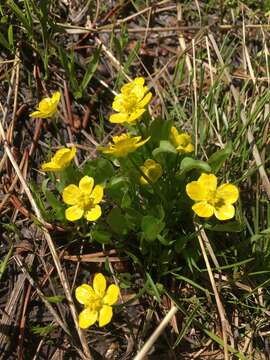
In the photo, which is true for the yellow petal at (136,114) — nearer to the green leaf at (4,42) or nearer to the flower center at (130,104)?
the flower center at (130,104)

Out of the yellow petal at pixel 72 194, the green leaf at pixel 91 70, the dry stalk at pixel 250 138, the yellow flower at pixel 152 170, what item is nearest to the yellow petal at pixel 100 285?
the yellow petal at pixel 72 194

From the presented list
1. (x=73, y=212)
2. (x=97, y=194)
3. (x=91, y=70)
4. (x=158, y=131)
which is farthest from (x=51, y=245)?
(x=91, y=70)

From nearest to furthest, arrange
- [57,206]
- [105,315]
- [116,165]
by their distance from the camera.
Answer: [105,315]
[57,206]
[116,165]

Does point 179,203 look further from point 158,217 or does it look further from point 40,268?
point 40,268

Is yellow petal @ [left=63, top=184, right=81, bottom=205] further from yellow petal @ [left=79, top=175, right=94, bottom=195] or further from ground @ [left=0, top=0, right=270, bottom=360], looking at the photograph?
ground @ [left=0, top=0, right=270, bottom=360]

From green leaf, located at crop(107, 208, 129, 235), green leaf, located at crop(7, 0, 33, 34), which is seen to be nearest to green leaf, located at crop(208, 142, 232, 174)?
green leaf, located at crop(107, 208, 129, 235)

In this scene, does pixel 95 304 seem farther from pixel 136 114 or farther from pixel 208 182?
pixel 136 114

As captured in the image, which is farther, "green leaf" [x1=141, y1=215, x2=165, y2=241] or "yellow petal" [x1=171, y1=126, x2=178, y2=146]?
"yellow petal" [x1=171, y1=126, x2=178, y2=146]

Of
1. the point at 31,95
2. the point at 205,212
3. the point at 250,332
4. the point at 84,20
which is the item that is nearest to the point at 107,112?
the point at 31,95
